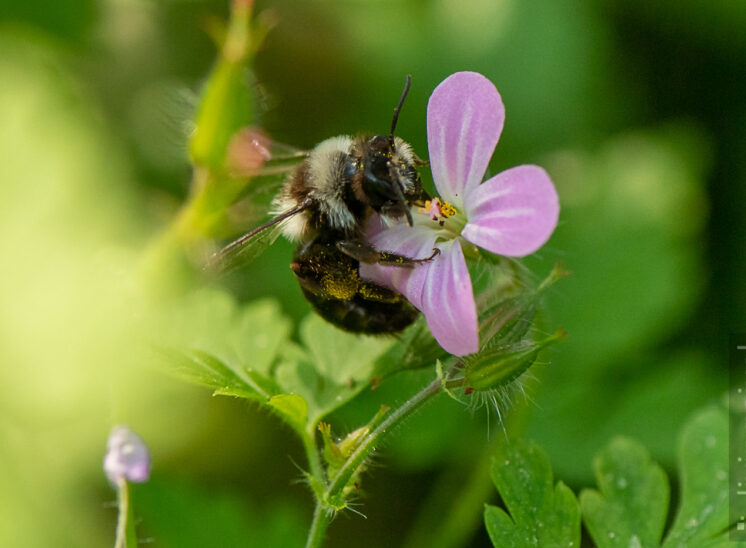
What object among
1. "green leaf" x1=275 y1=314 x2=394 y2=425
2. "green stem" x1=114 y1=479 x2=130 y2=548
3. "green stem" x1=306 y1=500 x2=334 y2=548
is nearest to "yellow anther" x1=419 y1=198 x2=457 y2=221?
"green leaf" x1=275 y1=314 x2=394 y2=425

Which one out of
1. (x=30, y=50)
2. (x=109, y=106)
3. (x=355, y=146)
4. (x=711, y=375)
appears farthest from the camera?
(x=109, y=106)

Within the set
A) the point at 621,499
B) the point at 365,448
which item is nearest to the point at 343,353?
the point at 365,448

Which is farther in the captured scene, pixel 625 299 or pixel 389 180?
pixel 625 299

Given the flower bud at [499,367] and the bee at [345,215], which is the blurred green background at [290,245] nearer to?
the bee at [345,215]

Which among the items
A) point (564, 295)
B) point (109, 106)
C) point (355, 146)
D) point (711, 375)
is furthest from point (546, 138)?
point (355, 146)

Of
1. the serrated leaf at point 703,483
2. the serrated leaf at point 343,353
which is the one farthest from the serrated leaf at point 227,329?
the serrated leaf at point 703,483

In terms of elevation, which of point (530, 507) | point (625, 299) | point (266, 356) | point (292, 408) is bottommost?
point (530, 507)

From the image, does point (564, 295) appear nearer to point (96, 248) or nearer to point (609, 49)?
point (609, 49)

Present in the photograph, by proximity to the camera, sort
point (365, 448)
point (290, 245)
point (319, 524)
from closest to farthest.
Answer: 1. point (365, 448)
2. point (319, 524)
3. point (290, 245)

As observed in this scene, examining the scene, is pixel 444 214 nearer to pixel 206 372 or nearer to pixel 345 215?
A: pixel 345 215
